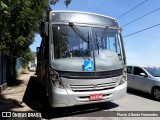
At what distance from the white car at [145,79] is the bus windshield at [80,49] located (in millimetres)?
3895

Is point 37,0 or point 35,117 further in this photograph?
point 37,0

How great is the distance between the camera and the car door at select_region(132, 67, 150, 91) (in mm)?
11621

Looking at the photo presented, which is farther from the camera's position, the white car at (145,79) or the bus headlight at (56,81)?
the white car at (145,79)

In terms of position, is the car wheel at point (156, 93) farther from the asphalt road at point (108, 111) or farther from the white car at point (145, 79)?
the asphalt road at point (108, 111)

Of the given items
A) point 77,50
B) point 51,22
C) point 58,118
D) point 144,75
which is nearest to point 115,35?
point 77,50

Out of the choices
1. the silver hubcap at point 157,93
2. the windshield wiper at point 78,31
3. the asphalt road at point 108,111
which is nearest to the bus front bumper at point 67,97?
the asphalt road at point 108,111

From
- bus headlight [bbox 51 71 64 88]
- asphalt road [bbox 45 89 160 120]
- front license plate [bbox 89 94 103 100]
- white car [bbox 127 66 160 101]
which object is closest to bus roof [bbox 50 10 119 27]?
bus headlight [bbox 51 71 64 88]

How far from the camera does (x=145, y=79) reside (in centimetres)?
1162

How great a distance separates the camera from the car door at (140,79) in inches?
458

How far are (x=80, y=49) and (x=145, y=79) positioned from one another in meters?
5.41

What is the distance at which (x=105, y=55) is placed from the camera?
765 centimetres

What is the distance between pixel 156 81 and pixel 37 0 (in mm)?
8223

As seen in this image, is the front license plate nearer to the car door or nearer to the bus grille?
the bus grille

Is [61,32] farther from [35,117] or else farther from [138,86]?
[138,86]
